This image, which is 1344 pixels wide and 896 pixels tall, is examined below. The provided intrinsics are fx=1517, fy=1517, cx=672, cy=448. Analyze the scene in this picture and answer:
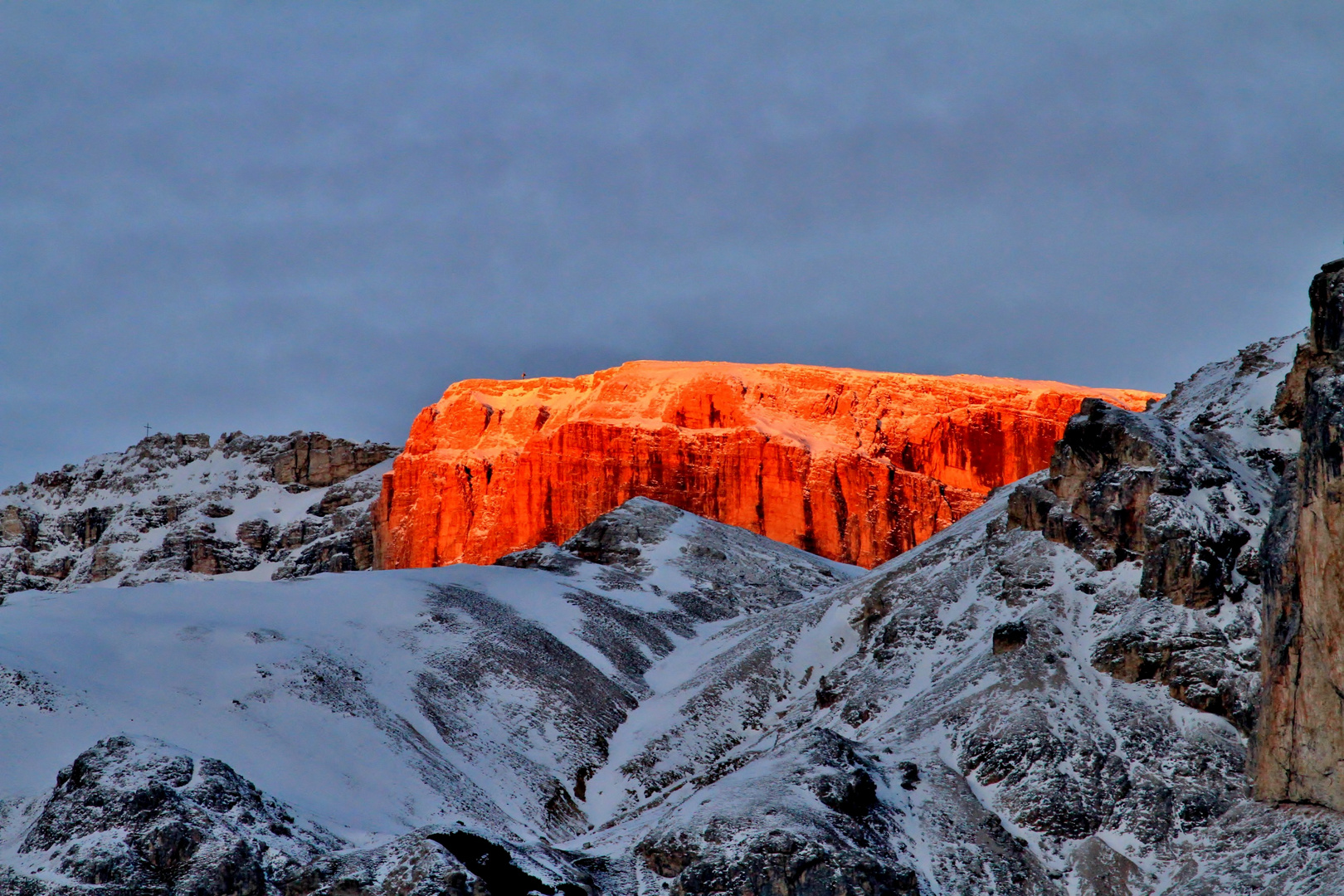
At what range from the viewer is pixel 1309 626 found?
60031 millimetres

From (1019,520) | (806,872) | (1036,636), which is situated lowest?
(806,872)

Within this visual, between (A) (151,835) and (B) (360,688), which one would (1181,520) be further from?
(A) (151,835)

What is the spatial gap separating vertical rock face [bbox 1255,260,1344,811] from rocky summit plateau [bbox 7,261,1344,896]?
0.52 feet

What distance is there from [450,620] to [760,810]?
46.5 meters

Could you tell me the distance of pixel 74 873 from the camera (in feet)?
199

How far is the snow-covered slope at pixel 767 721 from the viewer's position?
210ft

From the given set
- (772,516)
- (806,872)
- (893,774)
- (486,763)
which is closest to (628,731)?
(486,763)

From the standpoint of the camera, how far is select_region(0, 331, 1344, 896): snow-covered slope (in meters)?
64.1

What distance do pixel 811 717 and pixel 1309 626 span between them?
37.0 metres

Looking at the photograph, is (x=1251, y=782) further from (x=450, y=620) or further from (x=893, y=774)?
(x=450, y=620)

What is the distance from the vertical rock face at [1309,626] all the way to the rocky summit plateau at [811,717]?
0.16 meters

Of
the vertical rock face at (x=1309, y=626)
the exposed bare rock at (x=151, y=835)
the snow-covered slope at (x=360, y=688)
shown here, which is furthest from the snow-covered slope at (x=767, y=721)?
the vertical rock face at (x=1309, y=626)

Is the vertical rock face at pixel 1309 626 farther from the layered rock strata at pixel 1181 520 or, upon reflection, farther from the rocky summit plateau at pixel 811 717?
the layered rock strata at pixel 1181 520

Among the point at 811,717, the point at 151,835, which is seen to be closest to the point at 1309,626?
the point at 811,717
